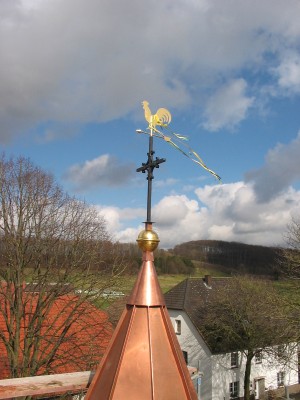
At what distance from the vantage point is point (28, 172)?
1670 cm

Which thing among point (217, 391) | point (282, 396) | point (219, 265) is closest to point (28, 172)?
point (217, 391)

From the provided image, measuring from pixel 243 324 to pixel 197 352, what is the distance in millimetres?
4767

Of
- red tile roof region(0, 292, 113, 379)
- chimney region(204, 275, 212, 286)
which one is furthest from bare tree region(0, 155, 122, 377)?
chimney region(204, 275, 212, 286)

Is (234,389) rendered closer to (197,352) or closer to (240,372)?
(240,372)

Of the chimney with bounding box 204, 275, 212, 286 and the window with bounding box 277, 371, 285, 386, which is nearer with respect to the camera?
the window with bounding box 277, 371, 285, 386

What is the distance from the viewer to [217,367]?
1206 inches

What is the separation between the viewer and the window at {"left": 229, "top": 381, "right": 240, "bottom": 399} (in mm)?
31078

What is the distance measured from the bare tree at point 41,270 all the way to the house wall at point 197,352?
16099mm

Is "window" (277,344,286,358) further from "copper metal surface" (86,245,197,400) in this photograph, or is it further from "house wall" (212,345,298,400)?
"copper metal surface" (86,245,197,400)

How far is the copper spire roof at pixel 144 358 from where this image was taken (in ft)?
11.7

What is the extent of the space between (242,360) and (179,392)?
30949 mm

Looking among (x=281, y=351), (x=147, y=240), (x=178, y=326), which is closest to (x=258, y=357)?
(x=281, y=351)

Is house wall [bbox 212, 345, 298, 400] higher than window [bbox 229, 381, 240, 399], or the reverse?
house wall [bbox 212, 345, 298, 400]

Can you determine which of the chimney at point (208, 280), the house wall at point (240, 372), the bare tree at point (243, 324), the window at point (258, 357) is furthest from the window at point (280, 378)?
the chimney at point (208, 280)
